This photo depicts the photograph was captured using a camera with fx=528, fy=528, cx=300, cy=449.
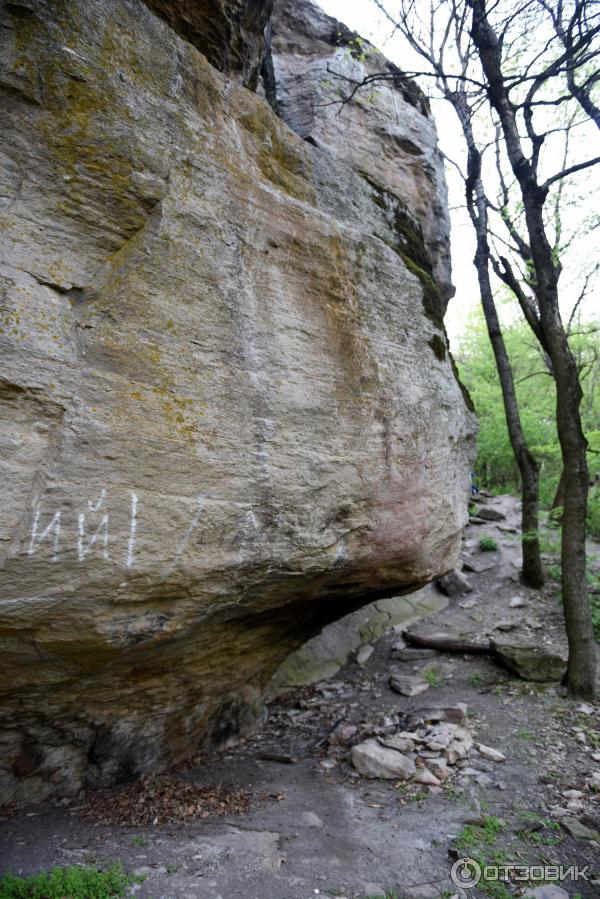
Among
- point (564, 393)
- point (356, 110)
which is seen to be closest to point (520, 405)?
point (564, 393)

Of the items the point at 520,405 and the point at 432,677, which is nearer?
the point at 432,677

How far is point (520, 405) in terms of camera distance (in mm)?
18453

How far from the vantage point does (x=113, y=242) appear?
11.4ft

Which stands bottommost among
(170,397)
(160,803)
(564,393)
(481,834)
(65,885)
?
(160,803)

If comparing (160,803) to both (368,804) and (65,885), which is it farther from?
(368,804)

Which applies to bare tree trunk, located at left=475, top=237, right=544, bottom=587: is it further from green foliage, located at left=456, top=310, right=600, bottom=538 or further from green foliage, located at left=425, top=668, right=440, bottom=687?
green foliage, located at left=425, top=668, right=440, bottom=687

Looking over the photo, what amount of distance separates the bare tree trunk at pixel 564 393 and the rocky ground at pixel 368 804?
64 cm

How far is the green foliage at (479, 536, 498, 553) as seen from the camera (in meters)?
12.7

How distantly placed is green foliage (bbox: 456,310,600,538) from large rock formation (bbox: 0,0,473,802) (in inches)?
401

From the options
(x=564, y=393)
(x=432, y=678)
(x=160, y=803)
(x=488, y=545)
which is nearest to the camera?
(x=160, y=803)

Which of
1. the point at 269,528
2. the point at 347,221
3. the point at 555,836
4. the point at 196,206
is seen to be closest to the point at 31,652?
the point at 269,528

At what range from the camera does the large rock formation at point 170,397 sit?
307 cm

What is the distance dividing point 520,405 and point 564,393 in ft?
38.7

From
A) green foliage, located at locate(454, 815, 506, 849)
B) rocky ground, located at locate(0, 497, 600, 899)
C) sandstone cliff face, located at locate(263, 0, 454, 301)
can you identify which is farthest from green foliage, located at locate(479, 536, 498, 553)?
green foliage, located at locate(454, 815, 506, 849)
